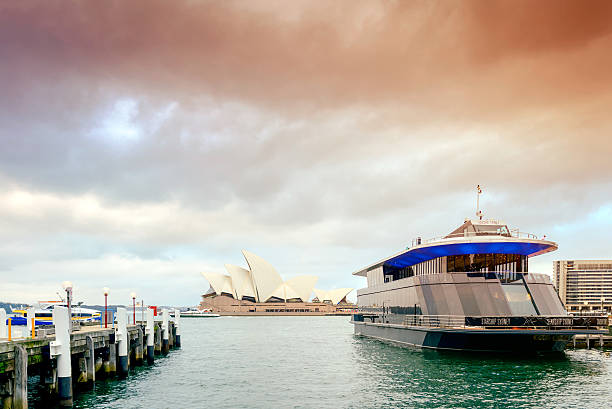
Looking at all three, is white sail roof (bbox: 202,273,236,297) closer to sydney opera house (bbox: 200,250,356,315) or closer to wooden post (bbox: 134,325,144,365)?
sydney opera house (bbox: 200,250,356,315)

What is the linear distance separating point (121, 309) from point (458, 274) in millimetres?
21962

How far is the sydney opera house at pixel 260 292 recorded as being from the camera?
162 m

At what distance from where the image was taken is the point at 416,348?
40.0 m

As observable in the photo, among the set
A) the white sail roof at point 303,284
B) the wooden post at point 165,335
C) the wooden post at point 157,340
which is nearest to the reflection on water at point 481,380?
the wooden post at point 157,340

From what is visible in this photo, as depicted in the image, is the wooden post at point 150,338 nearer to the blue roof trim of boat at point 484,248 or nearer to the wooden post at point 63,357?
the wooden post at point 63,357

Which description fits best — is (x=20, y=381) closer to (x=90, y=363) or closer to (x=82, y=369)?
(x=90, y=363)

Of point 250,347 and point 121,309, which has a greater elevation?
point 121,309

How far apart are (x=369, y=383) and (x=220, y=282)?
145 meters

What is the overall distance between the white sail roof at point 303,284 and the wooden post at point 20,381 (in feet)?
522

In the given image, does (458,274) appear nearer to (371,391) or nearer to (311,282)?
(371,391)

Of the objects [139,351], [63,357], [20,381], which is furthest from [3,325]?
[139,351]

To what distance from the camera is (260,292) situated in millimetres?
166750

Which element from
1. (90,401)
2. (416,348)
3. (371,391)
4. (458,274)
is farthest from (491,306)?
(90,401)

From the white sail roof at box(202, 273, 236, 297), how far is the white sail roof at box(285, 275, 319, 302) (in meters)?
18.8
